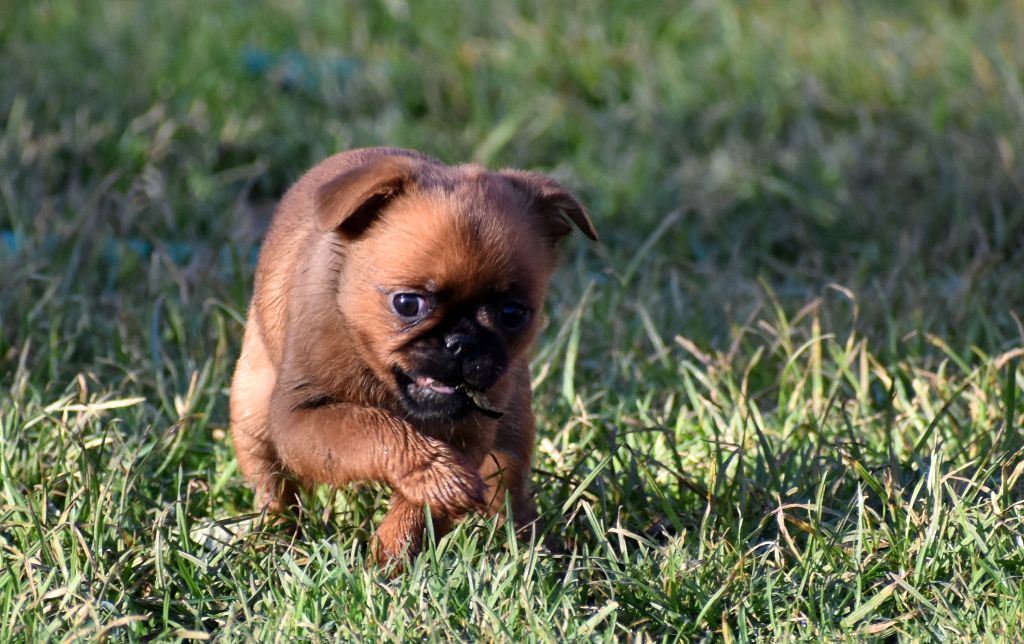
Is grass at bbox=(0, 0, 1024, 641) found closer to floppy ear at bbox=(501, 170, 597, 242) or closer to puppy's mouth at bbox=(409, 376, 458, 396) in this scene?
puppy's mouth at bbox=(409, 376, 458, 396)

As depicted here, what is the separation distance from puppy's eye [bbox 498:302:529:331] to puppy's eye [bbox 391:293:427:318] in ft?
0.73

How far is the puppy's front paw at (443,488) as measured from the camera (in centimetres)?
381

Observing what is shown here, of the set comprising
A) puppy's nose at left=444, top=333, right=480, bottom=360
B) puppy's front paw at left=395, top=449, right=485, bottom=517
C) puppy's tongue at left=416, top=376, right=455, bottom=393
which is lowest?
puppy's front paw at left=395, top=449, right=485, bottom=517

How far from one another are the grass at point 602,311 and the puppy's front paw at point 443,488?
16 centimetres

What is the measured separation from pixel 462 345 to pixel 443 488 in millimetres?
399

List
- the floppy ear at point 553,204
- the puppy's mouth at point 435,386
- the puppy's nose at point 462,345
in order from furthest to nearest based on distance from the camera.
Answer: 1. the floppy ear at point 553,204
2. the puppy's mouth at point 435,386
3. the puppy's nose at point 462,345

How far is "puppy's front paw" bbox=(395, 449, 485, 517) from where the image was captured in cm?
381

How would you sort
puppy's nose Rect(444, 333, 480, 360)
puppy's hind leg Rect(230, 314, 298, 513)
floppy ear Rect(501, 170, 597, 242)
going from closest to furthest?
puppy's nose Rect(444, 333, 480, 360), floppy ear Rect(501, 170, 597, 242), puppy's hind leg Rect(230, 314, 298, 513)

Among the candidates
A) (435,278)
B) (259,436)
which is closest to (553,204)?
(435,278)

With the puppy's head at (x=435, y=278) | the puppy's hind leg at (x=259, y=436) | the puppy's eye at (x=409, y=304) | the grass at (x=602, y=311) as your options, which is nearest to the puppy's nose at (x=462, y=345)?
the puppy's head at (x=435, y=278)

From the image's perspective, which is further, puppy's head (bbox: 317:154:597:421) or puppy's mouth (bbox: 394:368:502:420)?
puppy's mouth (bbox: 394:368:502:420)

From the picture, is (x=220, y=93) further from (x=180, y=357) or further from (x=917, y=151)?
(x=917, y=151)

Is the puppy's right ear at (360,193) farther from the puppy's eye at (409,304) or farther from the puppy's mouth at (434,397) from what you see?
the puppy's mouth at (434,397)

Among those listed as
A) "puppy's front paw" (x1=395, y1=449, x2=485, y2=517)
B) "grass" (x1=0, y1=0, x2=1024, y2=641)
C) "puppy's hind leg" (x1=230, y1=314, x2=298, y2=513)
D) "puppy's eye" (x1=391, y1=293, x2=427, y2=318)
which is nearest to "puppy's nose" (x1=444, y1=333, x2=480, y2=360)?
"puppy's eye" (x1=391, y1=293, x2=427, y2=318)
